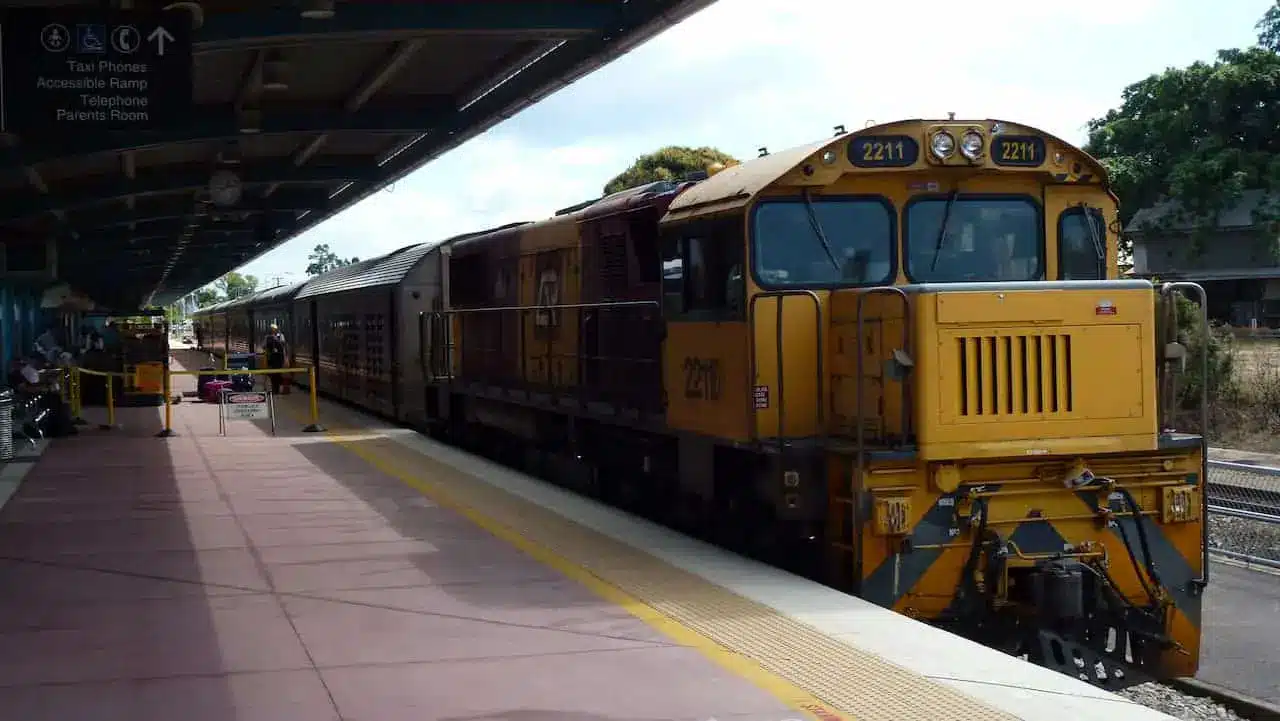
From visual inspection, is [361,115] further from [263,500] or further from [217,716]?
[217,716]

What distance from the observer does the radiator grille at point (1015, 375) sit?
807 cm

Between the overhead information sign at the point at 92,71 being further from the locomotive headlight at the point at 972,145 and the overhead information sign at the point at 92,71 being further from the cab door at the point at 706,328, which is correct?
the locomotive headlight at the point at 972,145

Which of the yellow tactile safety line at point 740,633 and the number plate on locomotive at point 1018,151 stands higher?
the number plate on locomotive at point 1018,151

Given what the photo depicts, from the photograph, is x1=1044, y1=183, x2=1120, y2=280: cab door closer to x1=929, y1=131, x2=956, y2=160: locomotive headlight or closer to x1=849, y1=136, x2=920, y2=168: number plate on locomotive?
x1=929, y1=131, x2=956, y2=160: locomotive headlight

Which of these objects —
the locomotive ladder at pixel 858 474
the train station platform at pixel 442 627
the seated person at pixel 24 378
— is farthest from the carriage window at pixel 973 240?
the seated person at pixel 24 378

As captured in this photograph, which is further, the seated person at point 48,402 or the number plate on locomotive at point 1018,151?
the seated person at point 48,402

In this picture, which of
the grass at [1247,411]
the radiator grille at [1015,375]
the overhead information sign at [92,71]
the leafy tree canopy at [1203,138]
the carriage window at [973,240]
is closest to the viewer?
the radiator grille at [1015,375]

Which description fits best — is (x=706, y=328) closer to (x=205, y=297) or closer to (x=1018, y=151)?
(x=1018, y=151)

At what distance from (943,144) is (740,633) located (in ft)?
12.4

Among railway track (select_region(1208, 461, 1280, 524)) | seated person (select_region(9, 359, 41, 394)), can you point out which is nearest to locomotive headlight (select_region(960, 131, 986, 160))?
railway track (select_region(1208, 461, 1280, 524))

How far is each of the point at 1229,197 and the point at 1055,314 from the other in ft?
113

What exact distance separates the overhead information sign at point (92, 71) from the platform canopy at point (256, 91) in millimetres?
12

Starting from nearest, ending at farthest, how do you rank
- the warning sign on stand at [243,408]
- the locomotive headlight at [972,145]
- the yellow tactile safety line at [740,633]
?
1. the yellow tactile safety line at [740,633]
2. the locomotive headlight at [972,145]
3. the warning sign on stand at [243,408]

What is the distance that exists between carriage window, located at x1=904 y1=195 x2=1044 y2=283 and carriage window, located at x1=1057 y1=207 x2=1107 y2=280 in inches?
6.5
